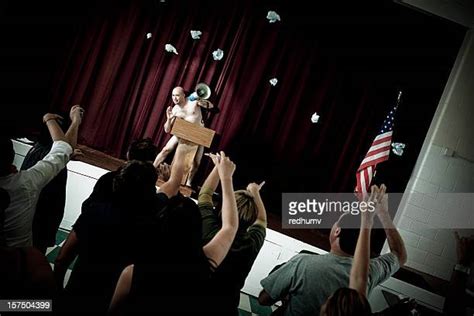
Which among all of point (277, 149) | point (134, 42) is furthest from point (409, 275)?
point (134, 42)

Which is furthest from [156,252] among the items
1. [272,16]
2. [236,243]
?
[272,16]

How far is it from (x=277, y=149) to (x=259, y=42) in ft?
5.33

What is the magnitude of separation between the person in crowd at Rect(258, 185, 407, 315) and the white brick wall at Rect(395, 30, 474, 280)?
138 inches

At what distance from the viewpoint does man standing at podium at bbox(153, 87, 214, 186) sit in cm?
501

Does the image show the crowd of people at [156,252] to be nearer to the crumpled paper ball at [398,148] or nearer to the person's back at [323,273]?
the person's back at [323,273]

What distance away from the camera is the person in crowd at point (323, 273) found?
1.67m

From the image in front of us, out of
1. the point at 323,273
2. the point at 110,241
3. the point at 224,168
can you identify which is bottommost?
the point at 110,241

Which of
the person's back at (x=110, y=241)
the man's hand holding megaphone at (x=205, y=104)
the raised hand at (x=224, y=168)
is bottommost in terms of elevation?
the person's back at (x=110, y=241)

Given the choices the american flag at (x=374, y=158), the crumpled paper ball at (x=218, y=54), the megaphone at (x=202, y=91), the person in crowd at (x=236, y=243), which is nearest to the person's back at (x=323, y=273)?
the person in crowd at (x=236, y=243)

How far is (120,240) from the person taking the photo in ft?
4.76

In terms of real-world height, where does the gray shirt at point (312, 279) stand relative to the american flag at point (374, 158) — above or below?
below

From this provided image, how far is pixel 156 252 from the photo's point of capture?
→ 1.17 m

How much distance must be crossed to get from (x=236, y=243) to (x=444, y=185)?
4328 millimetres

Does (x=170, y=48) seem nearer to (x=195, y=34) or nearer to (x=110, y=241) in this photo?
(x=195, y=34)
